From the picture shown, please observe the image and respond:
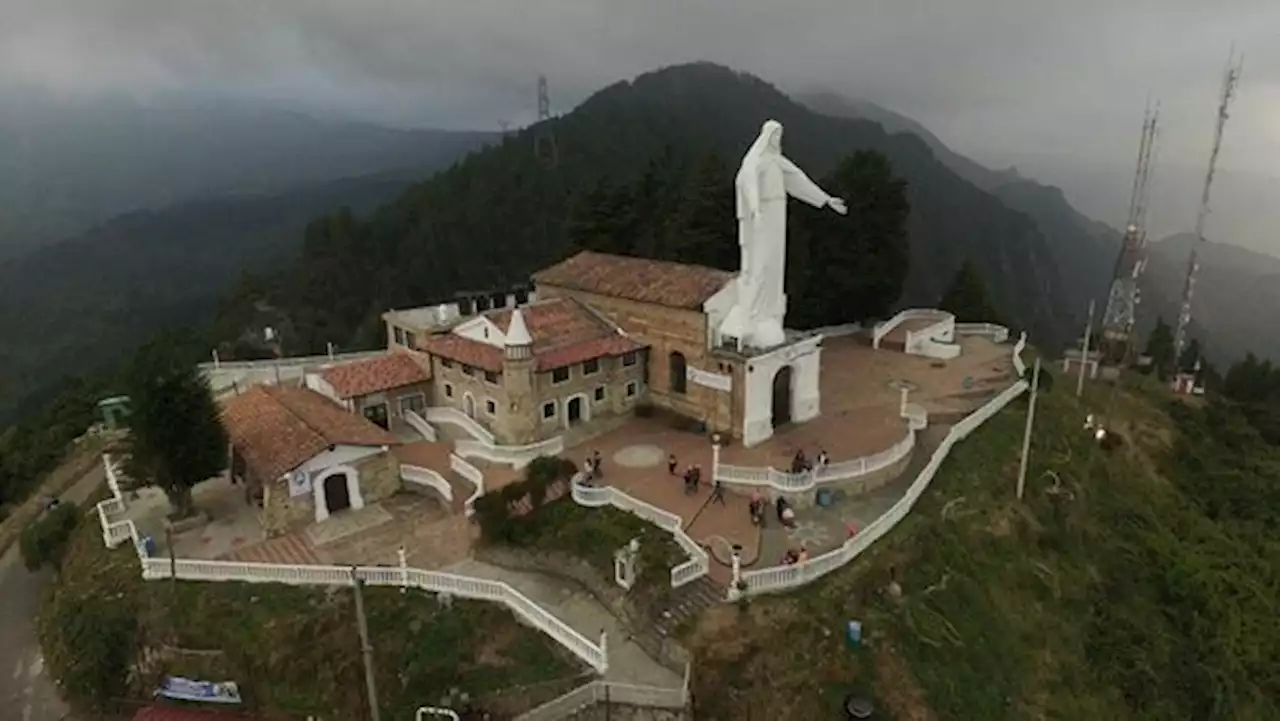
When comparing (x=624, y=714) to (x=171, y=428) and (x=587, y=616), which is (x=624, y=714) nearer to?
(x=587, y=616)

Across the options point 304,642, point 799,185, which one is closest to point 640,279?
point 799,185

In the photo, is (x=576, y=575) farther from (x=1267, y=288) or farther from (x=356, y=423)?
→ (x=1267, y=288)

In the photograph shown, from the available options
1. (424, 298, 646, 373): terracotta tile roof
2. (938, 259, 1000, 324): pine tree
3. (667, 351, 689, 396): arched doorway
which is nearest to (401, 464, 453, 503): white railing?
(424, 298, 646, 373): terracotta tile roof

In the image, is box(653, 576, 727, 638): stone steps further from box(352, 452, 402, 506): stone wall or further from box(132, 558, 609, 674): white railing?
box(352, 452, 402, 506): stone wall

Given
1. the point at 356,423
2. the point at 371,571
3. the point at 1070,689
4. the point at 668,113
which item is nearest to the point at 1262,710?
the point at 1070,689

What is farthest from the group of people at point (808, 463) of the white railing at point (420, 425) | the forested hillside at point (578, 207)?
the forested hillside at point (578, 207)
